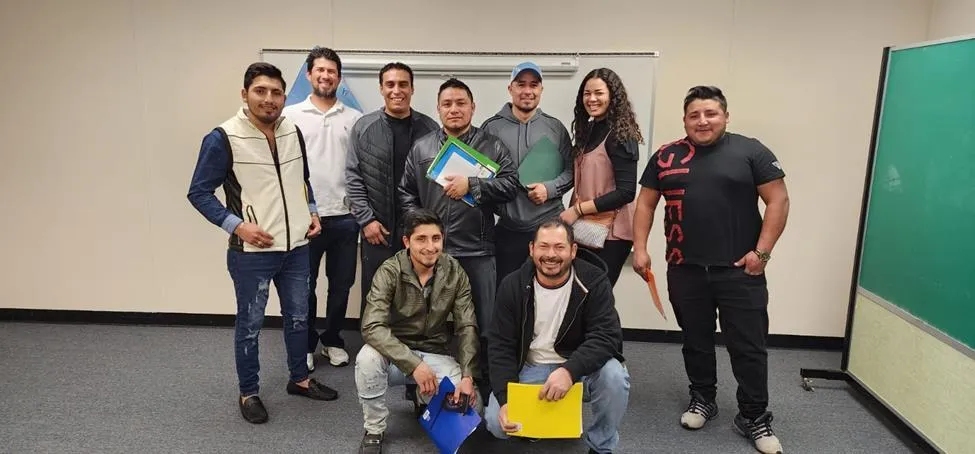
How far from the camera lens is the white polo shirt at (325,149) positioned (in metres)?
2.74

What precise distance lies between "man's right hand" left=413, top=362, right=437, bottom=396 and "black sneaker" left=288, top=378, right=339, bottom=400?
0.78 m

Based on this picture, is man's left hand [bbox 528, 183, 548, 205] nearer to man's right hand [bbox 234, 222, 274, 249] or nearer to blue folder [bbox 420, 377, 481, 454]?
blue folder [bbox 420, 377, 481, 454]

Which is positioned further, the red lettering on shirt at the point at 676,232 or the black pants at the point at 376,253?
the black pants at the point at 376,253

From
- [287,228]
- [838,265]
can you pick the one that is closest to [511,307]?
[287,228]

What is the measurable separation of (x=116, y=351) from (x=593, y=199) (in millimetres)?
2788

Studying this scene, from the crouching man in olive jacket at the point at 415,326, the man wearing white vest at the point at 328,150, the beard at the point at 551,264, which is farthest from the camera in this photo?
the man wearing white vest at the point at 328,150

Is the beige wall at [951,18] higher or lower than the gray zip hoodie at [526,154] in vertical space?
higher

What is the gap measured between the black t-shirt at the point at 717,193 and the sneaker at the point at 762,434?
67cm

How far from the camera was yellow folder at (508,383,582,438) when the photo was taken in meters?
1.92

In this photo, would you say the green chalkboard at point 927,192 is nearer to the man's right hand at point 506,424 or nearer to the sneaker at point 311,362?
the man's right hand at point 506,424

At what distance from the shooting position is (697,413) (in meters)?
2.45

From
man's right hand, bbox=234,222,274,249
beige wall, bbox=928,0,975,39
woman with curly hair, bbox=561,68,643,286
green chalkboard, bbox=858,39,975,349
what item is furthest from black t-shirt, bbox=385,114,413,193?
beige wall, bbox=928,0,975,39

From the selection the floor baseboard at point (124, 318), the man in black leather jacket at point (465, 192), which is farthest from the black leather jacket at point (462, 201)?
the floor baseboard at point (124, 318)

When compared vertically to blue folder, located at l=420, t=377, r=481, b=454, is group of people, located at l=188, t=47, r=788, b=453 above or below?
above
